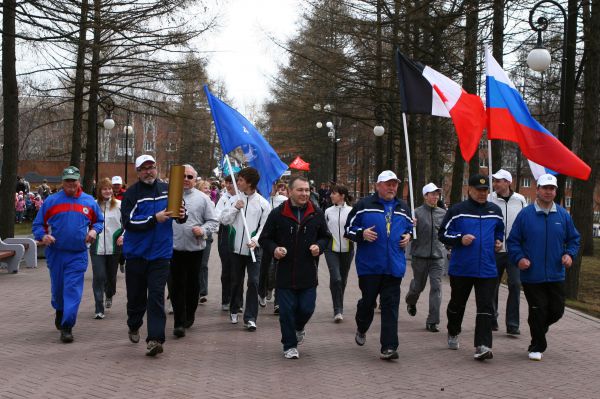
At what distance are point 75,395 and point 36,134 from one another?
78.3m

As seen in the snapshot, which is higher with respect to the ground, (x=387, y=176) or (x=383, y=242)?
(x=387, y=176)

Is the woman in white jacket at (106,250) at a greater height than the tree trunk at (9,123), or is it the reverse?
the tree trunk at (9,123)

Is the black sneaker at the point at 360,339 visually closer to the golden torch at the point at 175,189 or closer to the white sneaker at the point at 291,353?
the white sneaker at the point at 291,353

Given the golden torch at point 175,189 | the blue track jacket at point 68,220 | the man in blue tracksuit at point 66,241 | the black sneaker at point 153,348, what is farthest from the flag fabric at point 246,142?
the black sneaker at point 153,348

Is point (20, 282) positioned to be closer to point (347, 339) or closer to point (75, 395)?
point (347, 339)

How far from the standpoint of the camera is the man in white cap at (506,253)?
31.2 feet

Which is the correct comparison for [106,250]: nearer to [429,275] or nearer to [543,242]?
[429,275]

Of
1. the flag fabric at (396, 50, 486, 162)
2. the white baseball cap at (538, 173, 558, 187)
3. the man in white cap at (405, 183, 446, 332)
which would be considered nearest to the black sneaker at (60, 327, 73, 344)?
the man in white cap at (405, 183, 446, 332)

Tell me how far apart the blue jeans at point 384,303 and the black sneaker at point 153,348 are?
6.86ft

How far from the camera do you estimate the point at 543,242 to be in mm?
8227

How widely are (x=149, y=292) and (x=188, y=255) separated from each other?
4.20ft

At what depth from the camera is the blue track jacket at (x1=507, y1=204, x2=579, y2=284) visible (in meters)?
8.19

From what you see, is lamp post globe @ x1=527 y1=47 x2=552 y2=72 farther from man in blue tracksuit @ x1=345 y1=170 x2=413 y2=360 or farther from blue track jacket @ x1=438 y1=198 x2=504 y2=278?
man in blue tracksuit @ x1=345 y1=170 x2=413 y2=360

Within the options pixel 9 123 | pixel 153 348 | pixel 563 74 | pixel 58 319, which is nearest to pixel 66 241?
pixel 58 319
